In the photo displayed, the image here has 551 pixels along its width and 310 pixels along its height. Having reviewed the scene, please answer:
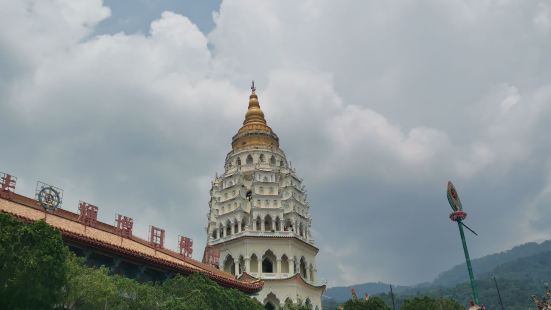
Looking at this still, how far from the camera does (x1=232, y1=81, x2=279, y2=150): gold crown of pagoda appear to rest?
194 ft

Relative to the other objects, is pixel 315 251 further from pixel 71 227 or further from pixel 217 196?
pixel 71 227

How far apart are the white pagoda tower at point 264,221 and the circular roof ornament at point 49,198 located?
20.8m

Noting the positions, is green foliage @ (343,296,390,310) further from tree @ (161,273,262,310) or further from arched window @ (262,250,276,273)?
arched window @ (262,250,276,273)

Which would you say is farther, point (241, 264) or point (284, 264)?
point (284, 264)

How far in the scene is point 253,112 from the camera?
6197cm

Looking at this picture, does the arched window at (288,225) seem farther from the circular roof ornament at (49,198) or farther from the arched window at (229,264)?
the circular roof ornament at (49,198)

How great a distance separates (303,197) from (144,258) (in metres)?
28.7

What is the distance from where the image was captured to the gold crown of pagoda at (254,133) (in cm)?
5916

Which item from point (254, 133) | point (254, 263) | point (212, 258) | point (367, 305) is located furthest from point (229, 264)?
point (367, 305)

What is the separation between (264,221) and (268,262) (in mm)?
3986

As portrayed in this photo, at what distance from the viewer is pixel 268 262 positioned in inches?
2056

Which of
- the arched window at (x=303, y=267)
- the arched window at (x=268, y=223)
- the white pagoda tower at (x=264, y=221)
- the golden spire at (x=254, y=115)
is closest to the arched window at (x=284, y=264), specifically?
the white pagoda tower at (x=264, y=221)

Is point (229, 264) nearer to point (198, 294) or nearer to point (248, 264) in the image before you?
point (248, 264)

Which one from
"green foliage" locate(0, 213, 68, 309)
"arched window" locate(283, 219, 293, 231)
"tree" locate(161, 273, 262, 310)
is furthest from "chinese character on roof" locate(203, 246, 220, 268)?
"green foliage" locate(0, 213, 68, 309)
